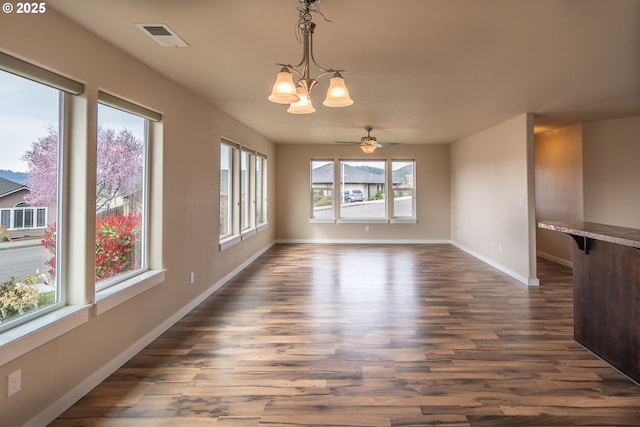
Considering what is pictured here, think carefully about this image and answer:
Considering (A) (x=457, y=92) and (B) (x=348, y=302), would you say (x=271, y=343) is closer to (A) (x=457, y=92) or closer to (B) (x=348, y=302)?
(B) (x=348, y=302)

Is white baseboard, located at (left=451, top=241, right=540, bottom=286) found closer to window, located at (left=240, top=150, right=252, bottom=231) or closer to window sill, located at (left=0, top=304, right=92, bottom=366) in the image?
window, located at (left=240, top=150, right=252, bottom=231)

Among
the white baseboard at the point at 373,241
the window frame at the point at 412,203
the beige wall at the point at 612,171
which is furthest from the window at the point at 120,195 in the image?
the beige wall at the point at 612,171

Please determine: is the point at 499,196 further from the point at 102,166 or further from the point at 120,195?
the point at 102,166

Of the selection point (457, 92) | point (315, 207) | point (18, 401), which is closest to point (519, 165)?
point (457, 92)

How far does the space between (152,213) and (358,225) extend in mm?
6054

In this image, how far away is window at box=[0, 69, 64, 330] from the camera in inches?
74.5

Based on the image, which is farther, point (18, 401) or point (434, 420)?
point (434, 420)

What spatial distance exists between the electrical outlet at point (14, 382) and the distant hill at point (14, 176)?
1066mm

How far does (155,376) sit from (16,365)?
887 mm

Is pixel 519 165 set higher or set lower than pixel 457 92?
lower

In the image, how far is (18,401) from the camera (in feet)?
5.87

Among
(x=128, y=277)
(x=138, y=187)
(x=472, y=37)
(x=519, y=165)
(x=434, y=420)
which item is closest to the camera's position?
(x=434, y=420)

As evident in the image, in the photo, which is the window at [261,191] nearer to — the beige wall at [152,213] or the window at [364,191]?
the window at [364,191]

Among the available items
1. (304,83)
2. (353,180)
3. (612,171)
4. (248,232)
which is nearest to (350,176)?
(353,180)
